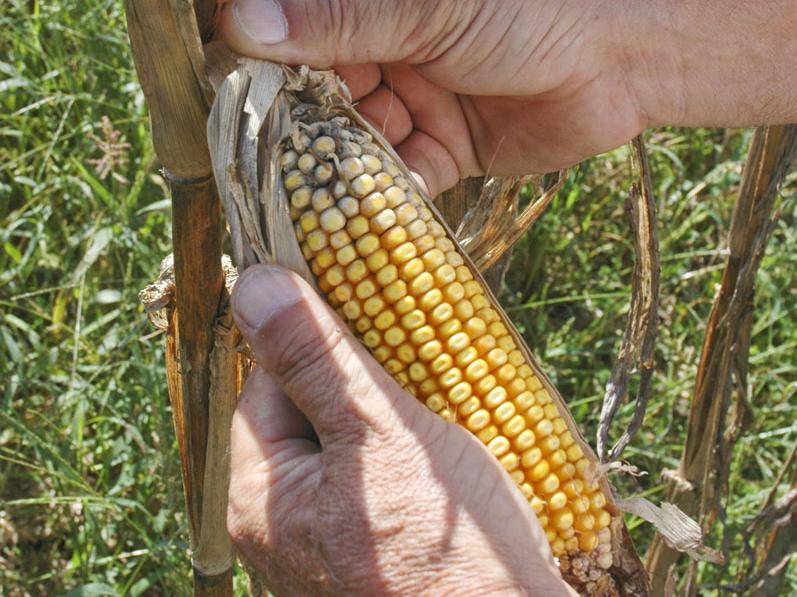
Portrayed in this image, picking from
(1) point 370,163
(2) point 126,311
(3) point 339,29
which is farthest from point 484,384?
(2) point 126,311

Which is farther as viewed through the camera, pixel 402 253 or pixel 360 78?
pixel 360 78

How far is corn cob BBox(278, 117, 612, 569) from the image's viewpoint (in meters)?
1.67

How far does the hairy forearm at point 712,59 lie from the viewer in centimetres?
221

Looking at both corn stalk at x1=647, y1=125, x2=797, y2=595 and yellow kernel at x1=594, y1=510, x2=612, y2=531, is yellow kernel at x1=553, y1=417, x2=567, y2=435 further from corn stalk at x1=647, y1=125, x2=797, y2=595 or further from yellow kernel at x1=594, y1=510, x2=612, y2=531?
corn stalk at x1=647, y1=125, x2=797, y2=595

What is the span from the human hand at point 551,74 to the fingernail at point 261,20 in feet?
0.57

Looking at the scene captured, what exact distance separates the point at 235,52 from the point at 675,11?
1.11 m

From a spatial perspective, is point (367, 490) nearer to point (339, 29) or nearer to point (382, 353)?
point (382, 353)

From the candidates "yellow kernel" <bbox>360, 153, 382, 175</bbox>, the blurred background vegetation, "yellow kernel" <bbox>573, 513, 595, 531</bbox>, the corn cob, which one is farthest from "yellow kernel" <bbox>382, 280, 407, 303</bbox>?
the blurred background vegetation

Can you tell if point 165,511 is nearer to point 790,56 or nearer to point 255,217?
point 255,217

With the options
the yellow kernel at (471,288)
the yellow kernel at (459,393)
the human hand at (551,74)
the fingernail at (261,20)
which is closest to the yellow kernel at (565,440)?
the yellow kernel at (459,393)

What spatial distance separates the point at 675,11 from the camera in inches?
86.9

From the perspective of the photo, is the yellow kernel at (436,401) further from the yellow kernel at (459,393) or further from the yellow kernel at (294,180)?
the yellow kernel at (294,180)

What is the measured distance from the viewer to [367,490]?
5.06 ft

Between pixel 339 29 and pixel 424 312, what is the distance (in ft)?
1.90
